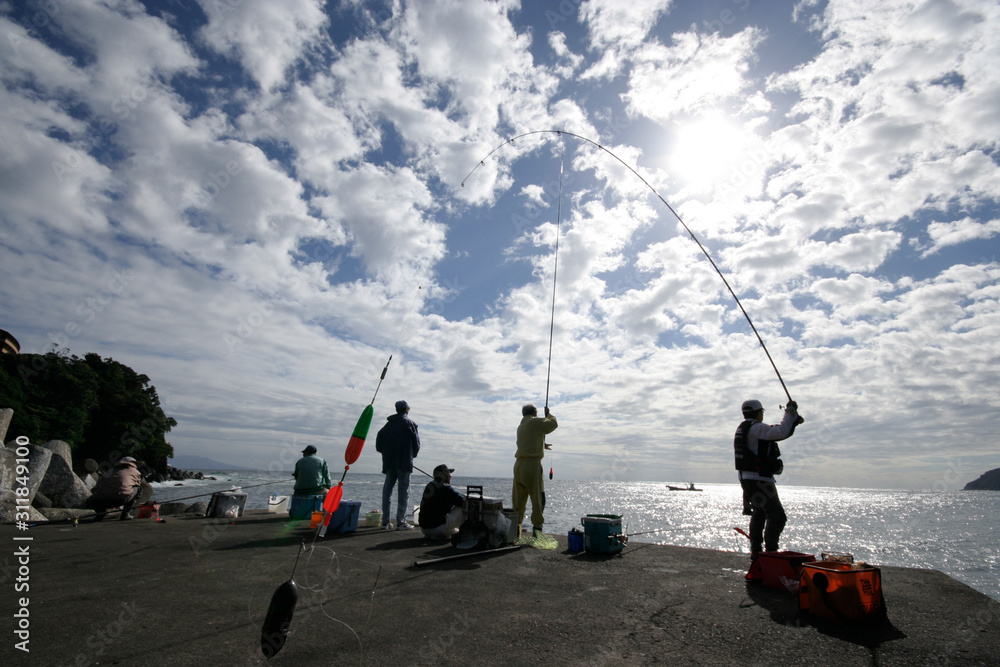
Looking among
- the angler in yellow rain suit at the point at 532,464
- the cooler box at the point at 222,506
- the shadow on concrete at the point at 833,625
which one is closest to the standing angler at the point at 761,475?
the shadow on concrete at the point at 833,625

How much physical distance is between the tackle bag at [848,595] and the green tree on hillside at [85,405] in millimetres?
45610

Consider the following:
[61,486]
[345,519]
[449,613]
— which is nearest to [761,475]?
[449,613]

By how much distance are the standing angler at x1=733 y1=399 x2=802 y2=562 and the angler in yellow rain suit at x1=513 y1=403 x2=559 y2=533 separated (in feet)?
9.99

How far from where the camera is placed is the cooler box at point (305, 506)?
9375mm

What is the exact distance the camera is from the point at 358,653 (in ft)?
10.2

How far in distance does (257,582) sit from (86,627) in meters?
1.58

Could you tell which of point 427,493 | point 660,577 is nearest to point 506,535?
point 427,493

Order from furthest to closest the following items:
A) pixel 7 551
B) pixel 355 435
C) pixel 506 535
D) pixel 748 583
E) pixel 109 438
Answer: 1. pixel 109 438
2. pixel 506 535
3. pixel 7 551
4. pixel 748 583
5. pixel 355 435

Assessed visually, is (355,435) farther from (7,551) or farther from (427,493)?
(7,551)

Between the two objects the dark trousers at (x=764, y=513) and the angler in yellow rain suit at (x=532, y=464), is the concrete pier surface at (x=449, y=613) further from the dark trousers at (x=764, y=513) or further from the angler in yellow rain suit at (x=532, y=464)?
the angler in yellow rain suit at (x=532, y=464)

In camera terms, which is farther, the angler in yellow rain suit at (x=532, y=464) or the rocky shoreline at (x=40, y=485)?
the rocky shoreline at (x=40, y=485)

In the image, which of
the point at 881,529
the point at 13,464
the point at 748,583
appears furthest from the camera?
the point at 881,529

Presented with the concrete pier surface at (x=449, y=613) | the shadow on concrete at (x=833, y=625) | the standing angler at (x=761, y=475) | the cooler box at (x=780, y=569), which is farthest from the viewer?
the standing angler at (x=761, y=475)

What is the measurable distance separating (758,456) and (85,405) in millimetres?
55134
